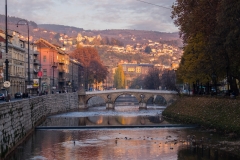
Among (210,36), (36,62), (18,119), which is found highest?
(36,62)

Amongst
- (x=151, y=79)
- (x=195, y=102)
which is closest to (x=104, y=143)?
(x=195, y=102)

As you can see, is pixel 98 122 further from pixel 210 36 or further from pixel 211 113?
pixel 210 36

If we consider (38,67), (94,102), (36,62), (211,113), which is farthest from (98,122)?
(94,102)

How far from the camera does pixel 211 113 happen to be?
55.0 metres

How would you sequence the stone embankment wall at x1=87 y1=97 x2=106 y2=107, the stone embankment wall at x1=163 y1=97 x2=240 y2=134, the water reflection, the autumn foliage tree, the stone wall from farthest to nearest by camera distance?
the stone embankment wall at x1=87 y1=97 x2=106 y2=107 < the water reflection < the stone embankment wall at x1=163 y1=97 x2=240 y2=134 < the autumn foliage tree < the stone wall

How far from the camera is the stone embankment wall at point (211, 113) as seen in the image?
46625mm

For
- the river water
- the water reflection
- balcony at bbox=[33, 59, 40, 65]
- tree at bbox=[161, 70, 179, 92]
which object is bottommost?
the river water

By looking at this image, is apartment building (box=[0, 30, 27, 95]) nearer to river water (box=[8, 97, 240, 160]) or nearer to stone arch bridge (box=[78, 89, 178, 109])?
stone arch bridge (box=[78, 89, 178, 109])

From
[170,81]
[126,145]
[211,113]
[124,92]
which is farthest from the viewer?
[170,81]

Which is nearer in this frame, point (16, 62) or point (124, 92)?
point (16, 62)

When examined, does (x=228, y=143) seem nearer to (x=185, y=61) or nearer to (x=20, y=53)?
(x=185, y=61)

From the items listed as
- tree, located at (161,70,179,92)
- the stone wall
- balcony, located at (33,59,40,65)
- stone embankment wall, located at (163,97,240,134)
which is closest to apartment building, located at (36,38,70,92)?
balcony, located at (33,59,40,65)

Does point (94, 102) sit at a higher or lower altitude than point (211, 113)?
higher

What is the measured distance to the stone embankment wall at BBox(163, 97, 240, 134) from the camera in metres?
46.6
